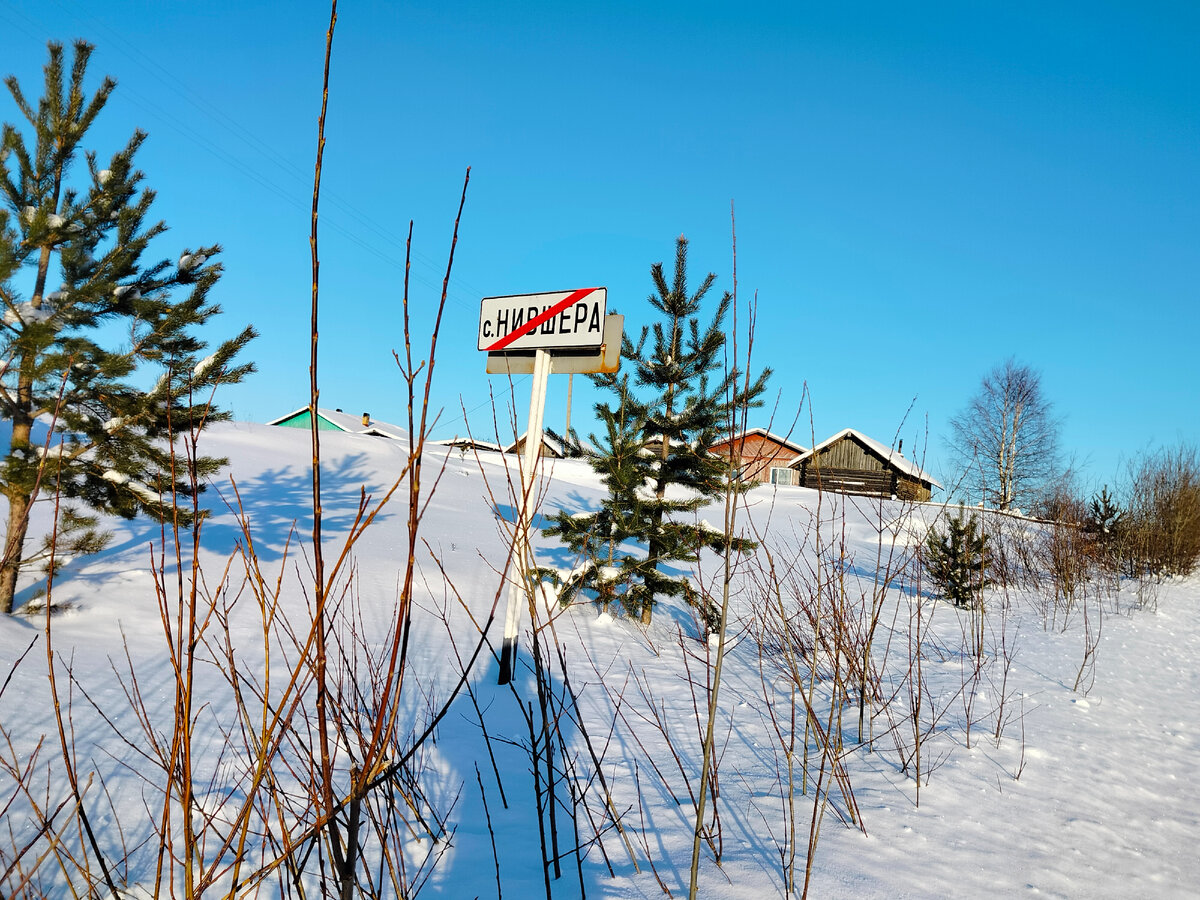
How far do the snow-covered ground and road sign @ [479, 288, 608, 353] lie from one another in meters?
1.27

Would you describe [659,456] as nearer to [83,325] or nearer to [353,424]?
[83,325]

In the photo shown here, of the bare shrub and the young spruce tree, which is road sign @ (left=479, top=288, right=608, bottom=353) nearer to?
the young spruce tree

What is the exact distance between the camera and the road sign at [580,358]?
4109 millimetres

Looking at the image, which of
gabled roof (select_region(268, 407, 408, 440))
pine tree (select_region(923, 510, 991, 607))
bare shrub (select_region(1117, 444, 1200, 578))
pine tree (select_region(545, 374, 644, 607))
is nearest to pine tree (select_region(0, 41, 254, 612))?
pine tree (select_region(545, 374, 644, 607))

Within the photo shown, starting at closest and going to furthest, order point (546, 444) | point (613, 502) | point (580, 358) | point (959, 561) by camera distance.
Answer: point (546, 444)
point (580, 358)
point (613, 502)
point (959, 561)

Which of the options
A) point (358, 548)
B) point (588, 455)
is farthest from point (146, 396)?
point (588, 455)

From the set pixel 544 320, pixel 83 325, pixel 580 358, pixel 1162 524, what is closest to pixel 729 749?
pixel 580 358

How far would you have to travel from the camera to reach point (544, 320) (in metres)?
4.29

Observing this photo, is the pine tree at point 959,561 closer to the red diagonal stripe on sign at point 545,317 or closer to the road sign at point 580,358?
the road sign at point 580,358

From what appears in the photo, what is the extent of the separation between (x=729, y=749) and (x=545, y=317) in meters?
2.91

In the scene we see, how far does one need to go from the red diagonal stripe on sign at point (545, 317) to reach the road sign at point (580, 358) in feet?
0.25

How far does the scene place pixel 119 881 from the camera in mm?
2039

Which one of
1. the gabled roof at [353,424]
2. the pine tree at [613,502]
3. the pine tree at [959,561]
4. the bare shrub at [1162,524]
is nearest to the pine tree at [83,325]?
the pine tree at [613,502]

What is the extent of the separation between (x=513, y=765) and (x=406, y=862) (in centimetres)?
105
